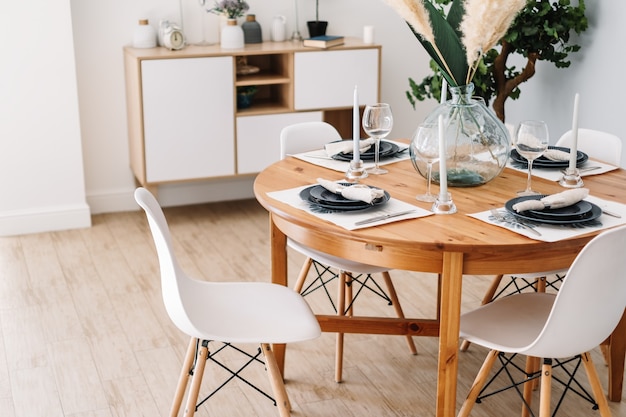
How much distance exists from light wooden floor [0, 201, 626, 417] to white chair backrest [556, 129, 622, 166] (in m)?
0.72

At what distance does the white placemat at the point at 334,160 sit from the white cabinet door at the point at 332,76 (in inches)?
66.1

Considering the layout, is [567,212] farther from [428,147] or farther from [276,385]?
[276,385]

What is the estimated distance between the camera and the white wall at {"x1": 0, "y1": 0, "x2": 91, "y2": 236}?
4188mm

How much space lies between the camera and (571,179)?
8.18ft

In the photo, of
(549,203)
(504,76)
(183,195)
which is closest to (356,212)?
(549,203)

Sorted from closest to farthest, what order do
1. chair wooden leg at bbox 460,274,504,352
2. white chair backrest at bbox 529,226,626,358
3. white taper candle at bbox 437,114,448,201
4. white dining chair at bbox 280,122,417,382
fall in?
white chair backrest at bbox 529,226,626,358, white taper candle at bbox 437,114,448,201, white dining chair at bbox 280,122,417,382, chair wooden leg at bbox 460,274,504,352

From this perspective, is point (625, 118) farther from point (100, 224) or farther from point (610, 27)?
point (100, 224)

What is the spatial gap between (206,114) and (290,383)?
197 cm

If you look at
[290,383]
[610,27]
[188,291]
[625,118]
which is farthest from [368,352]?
[610,27]

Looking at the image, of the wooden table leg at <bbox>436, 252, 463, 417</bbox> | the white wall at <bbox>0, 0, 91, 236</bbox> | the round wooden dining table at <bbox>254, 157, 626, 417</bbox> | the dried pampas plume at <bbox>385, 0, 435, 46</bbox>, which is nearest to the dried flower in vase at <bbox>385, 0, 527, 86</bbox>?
the dried pampas plume at <bbox>385, 0, 435, 46</bbox>

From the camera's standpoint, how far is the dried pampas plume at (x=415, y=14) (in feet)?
7.30

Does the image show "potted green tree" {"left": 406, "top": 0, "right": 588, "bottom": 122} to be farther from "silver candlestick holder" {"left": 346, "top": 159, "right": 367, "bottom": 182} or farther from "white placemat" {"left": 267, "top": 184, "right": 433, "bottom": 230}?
"white placemat" {"left": 267, "top": 184, "right": 433, "bottom": 230}

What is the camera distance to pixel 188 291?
239cm

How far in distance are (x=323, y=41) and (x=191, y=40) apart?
2.44 feet
